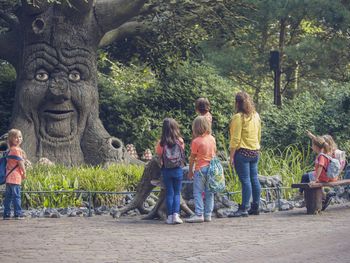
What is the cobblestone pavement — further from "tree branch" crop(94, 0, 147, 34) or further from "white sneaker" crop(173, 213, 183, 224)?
"tree branch" crop(94, 0, 147, 34)

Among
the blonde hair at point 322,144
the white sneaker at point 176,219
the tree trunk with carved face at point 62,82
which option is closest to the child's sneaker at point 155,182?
the white sneaker at point 176,219

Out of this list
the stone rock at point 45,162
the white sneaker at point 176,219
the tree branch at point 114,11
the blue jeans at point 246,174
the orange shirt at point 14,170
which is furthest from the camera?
the tree branch at point 114,11

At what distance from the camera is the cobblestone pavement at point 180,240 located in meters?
10.5

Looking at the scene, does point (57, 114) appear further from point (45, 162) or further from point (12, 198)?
point (12, 198)

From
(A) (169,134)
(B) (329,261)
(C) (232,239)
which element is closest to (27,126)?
(A) (169,134)

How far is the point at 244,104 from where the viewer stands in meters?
14.6

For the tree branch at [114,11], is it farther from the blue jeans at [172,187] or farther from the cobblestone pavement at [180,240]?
the blue jeans at [172,187]

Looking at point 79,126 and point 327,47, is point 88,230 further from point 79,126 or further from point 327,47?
point 327,47

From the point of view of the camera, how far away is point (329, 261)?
10148 millimetres

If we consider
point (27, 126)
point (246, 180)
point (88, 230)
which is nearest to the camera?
point (88, 230)

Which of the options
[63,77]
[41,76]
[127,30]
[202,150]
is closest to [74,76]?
[63,77]

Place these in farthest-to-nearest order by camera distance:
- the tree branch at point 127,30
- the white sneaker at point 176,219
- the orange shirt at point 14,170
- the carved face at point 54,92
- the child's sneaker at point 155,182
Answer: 1. the tree branch at point 127,30
2. the carved face at point 54,92
3. the orange shirt at point 14,170
4. the child's sneaker at point 155,182
5. the white sneaker at point 176,219

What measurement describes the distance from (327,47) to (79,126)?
7.29 m

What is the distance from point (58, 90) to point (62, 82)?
0.24m
